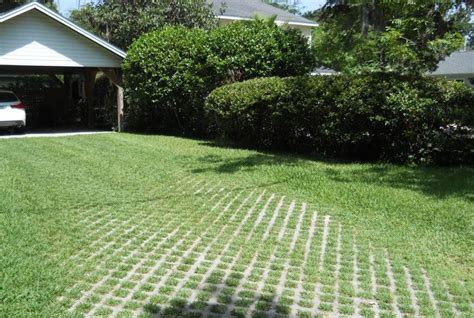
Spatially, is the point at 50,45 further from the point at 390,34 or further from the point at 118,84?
the point at 390,34

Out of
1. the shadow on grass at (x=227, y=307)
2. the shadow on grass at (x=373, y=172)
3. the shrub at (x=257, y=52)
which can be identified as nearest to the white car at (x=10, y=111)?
the shrub at (x=257, y=52)

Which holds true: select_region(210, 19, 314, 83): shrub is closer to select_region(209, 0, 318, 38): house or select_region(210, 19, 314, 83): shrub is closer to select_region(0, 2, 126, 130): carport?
select_region(0, 2, 126, 130): carport

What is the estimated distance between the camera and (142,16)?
19.6 m

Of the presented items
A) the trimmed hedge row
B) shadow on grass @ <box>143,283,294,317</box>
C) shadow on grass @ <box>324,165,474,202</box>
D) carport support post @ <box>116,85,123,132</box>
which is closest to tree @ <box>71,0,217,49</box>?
carport support post @ <box>116,85,123,132</box>

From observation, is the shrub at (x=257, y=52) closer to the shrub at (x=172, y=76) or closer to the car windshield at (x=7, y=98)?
the shrub at (x=172, y=76)

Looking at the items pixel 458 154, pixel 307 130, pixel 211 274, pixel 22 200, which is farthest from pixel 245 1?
pixel 211 274

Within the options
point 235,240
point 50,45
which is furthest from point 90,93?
point 235,240

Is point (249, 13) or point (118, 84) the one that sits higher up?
point (249, 13)

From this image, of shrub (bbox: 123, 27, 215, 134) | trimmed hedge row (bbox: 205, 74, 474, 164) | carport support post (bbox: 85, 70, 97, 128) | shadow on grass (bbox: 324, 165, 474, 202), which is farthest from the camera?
carport support post (bbox: 85, 70, 97, 128)

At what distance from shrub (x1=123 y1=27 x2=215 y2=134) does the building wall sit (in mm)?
1358

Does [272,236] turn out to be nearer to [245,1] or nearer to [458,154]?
[458,154]

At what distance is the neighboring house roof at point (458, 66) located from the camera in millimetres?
40312

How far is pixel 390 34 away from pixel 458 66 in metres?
28.4

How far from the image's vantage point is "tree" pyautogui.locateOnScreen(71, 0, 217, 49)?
19.7m
